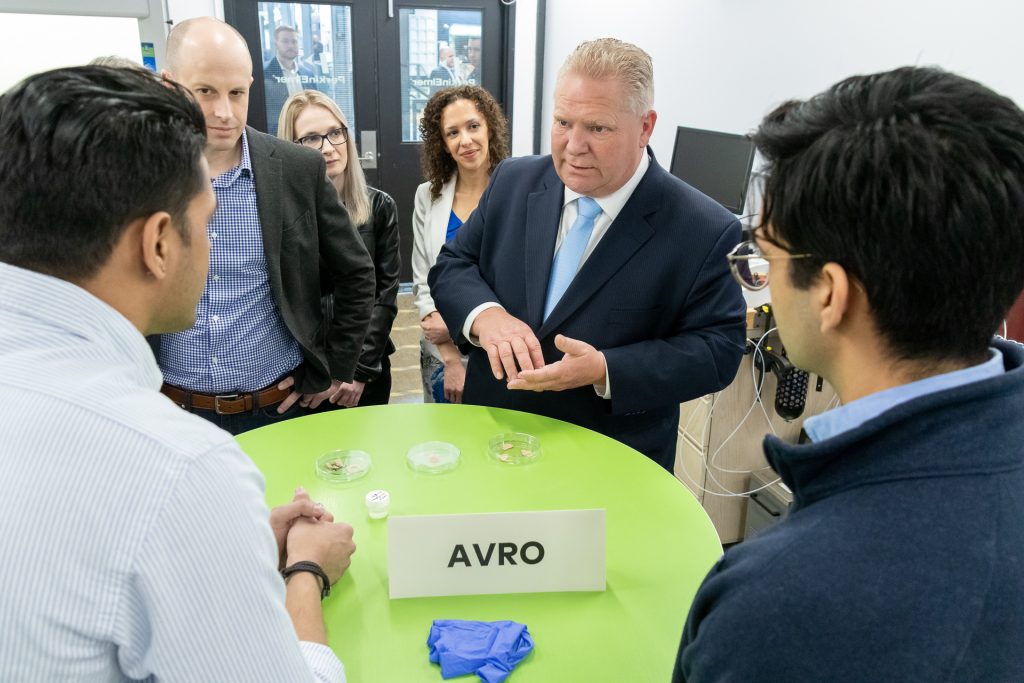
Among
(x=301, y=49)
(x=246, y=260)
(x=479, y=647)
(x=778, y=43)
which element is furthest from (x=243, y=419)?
(x=301, y=49)

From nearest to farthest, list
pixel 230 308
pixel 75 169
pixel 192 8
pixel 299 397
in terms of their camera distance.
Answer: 1. pixel 75 169
2. pixel 230 308
3. pixel 299 397
4. pixel 192 8

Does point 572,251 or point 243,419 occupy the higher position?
point 572,251

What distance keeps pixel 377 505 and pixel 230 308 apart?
0.82m

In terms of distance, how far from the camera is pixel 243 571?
711 millimetres

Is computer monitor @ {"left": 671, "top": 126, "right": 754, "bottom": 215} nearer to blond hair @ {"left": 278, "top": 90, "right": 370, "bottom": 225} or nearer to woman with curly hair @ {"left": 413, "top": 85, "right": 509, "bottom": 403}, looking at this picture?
woman with curly hair @ {"left": 413, "top": 85, "right": 509, "bottom": 403}

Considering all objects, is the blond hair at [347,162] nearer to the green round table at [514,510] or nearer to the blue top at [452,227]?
the blue top at [452,227]

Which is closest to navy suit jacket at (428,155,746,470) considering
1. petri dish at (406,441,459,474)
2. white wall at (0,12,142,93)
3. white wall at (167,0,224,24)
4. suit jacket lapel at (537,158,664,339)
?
suit jacket lapel at (537,158,664,339)

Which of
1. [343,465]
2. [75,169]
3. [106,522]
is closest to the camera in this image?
[106,522]

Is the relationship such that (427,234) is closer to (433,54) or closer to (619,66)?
(619,66)

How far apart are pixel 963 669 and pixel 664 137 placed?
386 cm

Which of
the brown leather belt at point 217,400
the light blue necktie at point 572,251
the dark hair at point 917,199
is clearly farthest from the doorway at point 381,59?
the dark hair at point 917,199

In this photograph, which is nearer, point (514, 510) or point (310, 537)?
point (310, 537)

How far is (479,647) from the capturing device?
104 centimetres

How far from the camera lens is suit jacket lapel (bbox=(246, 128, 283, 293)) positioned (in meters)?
1.93
